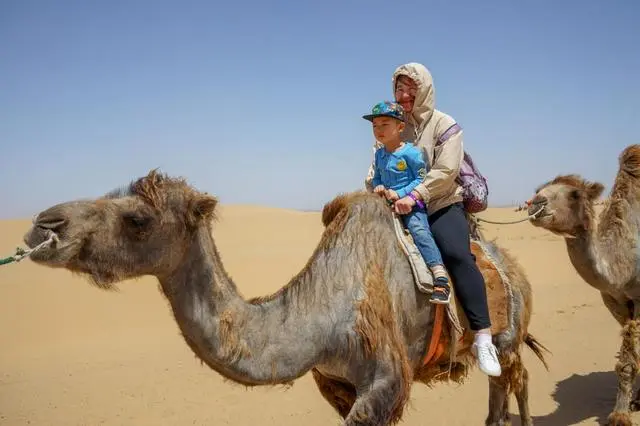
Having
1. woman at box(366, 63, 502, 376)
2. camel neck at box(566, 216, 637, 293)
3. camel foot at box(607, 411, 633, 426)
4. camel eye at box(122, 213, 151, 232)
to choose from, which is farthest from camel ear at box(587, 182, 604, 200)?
camel eye at box(122, 213, 151, 232)

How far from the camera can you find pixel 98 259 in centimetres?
289

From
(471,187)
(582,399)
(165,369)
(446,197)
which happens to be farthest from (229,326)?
(165,369)

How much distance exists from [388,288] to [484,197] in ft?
3.99

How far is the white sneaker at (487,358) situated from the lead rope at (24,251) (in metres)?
2.91

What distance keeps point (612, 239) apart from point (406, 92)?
409cm

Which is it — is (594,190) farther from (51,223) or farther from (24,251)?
(24,251)

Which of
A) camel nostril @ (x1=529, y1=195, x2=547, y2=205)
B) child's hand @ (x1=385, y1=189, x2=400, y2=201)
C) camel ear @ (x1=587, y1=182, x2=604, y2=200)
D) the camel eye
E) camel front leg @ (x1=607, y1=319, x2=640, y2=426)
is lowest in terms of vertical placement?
camel front leg @ (x1=607, y1=319, x2=640, y2=426)

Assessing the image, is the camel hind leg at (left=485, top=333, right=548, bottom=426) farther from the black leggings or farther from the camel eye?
the camel eye

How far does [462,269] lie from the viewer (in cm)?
399

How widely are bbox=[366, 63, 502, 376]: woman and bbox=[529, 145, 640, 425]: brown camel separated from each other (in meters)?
2.64

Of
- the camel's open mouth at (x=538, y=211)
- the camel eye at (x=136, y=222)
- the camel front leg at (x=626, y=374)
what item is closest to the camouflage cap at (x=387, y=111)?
the camel eye at (x=136, y=222)

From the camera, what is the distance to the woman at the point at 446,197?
155 inches

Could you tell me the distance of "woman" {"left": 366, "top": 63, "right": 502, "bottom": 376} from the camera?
13.0 feet

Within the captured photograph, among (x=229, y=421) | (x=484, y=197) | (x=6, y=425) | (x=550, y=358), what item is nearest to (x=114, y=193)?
(x=484, y=197)
